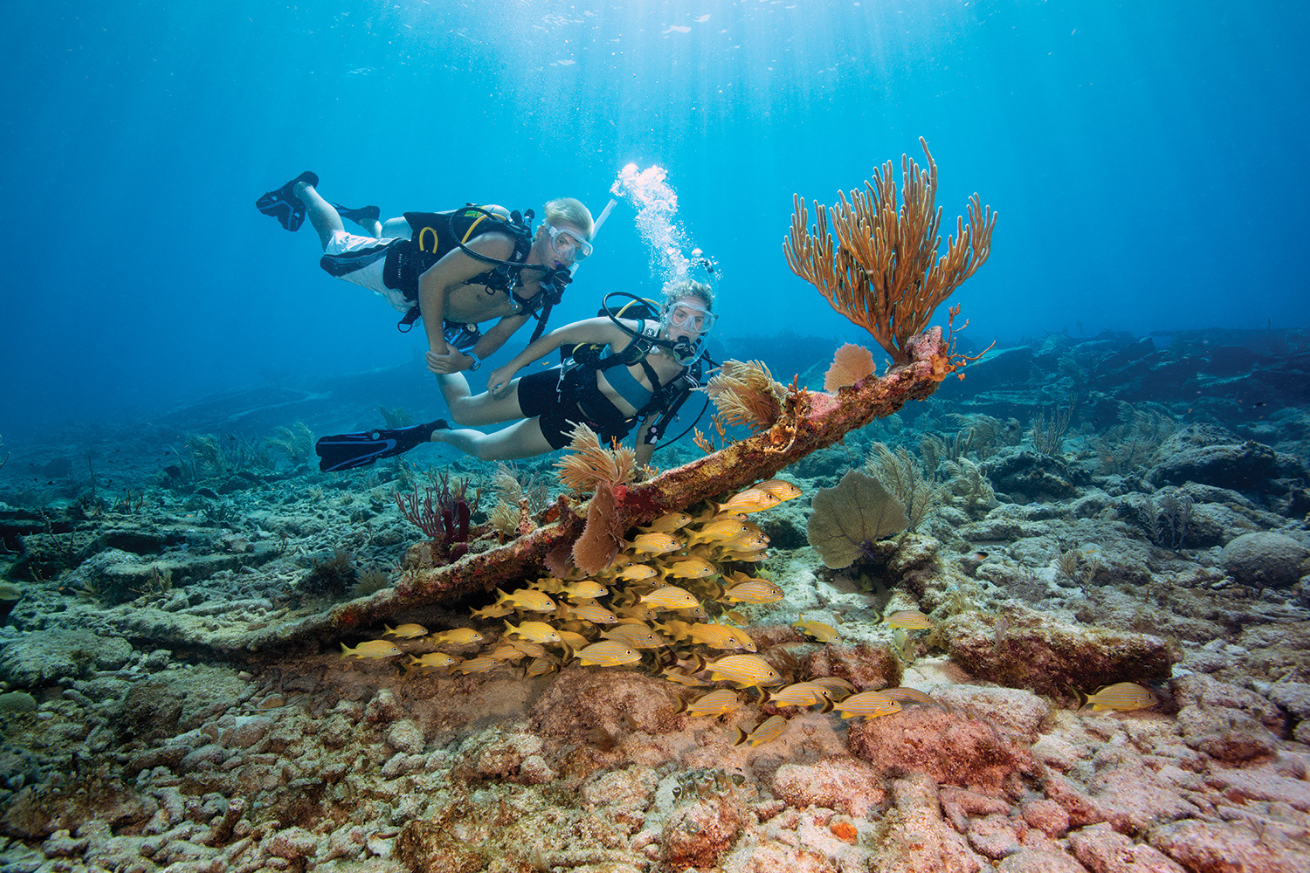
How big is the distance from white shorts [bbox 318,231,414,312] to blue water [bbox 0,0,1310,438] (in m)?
41.8

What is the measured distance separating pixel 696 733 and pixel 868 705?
3.53 ft

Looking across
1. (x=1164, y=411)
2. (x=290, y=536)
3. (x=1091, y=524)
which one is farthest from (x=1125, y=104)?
(x=290, y=536)

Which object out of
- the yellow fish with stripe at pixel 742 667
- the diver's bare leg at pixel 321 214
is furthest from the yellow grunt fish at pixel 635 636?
the diver's bare leg at pixel 321 214

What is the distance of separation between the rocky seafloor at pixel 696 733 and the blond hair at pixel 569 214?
4420 mm

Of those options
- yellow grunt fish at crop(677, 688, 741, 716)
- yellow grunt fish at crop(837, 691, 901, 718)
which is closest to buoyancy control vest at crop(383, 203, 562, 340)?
yellow grunt fish at crop(677, 688, 741, 716)

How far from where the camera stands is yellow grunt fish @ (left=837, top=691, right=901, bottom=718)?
2.61m

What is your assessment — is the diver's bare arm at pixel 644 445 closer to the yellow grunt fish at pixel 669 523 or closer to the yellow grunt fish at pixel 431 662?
the yellow grunt fish at pixel 669 523

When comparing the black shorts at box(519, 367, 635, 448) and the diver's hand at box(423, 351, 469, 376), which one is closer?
the diver's hand at box(423, 351, 469, 376)

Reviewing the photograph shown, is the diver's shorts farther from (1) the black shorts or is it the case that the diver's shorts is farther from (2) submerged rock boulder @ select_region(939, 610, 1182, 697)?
→ (2) submerged rock boulder @ select_region(939, 610, 1182, 697)

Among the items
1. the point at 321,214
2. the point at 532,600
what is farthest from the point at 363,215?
the point at 532,600

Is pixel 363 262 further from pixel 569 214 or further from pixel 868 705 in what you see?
pixel 868 705

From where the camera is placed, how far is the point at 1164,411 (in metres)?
15.2

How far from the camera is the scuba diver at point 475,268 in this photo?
18.4 ft

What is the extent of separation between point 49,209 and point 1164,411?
150 metres
